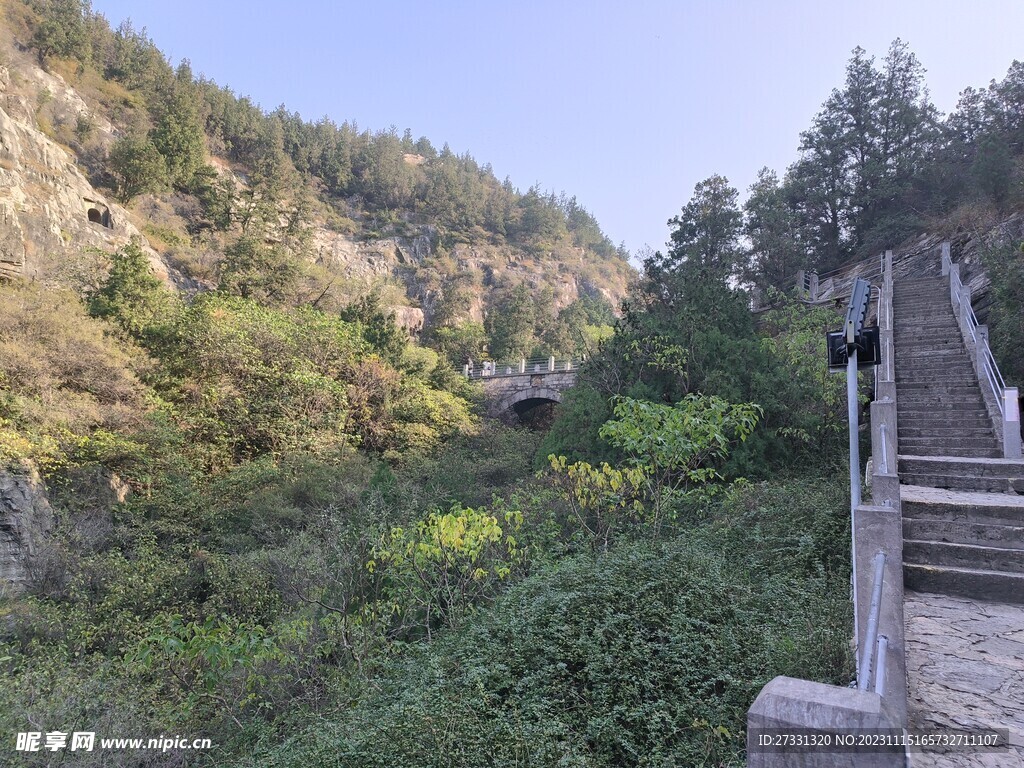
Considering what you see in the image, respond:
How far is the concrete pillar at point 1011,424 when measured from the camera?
254 inches

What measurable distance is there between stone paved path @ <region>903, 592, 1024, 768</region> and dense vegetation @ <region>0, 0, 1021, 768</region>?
476 millimetres

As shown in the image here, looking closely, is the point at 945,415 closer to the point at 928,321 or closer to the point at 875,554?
the point at 928,321

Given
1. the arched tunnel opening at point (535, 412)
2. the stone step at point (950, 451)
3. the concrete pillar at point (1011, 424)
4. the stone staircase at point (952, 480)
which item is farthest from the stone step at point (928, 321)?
the arched tunnel opening at point (535, 412)

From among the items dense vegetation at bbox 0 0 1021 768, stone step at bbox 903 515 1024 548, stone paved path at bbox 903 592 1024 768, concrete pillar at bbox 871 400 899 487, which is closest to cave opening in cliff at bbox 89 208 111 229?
dense vegetation at bbox 0 0 1021 768

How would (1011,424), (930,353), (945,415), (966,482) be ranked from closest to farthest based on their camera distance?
(966,482) → (1011,424) → (945,415) → (930,353)

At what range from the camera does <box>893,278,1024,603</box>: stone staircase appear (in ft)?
14.4

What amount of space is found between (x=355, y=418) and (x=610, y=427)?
1230 centimetres

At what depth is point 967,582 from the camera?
430 centimetres

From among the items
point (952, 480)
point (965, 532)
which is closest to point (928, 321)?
point (952, 480)

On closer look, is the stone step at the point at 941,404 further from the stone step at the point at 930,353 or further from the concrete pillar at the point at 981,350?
the stone step at the point at 930,353

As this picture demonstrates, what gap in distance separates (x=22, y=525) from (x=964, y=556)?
44.9 feet

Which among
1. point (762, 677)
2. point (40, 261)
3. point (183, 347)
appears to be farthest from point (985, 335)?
point (40, 261)

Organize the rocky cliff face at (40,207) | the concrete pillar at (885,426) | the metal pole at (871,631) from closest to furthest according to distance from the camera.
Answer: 1. the metal pole at (871,631)
2. the concrete pillar at (885,426)
3. the rocky cliff face at (40,207)

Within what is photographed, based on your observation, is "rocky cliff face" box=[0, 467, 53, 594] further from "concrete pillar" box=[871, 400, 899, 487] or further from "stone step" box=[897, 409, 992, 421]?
"stone step" box=[897, 409, 992, 421]
